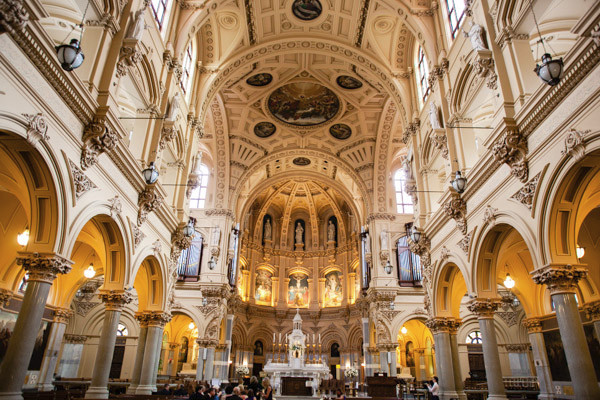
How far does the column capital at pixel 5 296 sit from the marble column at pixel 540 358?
1996 centimetres

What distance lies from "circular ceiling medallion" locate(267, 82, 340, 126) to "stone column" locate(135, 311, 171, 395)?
16.5 metres

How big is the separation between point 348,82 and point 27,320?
832 inches

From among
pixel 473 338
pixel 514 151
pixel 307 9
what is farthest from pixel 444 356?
pixel 307 9

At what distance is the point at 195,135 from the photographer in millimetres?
18359

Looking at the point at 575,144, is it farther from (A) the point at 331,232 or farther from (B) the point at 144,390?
(A) the point at 331,232

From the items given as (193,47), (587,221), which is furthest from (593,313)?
(193,47)

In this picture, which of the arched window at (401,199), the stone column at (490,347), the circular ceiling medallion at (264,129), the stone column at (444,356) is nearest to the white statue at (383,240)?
the arched window at (401,199)

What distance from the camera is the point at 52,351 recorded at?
18.4 m

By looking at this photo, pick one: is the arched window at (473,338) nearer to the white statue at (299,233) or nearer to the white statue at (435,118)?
the white statue at (435,118)

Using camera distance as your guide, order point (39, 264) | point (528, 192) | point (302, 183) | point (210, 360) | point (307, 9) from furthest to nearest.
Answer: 1. point (302, 183)
2. point (210, 360)
3. point (307, 9)
4. point (528, 192)
5. point (39, 264)

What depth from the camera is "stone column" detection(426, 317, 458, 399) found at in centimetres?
1394

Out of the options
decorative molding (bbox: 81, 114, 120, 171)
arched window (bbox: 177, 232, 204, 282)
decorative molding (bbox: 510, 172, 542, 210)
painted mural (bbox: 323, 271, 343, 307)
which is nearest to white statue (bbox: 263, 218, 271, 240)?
painted mural (bbox: 323, 271, 343, 307)

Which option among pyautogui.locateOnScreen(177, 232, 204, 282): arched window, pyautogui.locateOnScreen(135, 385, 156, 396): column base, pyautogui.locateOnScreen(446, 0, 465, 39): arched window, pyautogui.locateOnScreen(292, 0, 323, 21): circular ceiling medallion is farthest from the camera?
pyautogui.locateOnScreen(177, 232, 204, 282): arched window

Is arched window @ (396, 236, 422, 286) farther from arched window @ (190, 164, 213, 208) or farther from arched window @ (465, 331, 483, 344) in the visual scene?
arched window @ (190, 164, 213, 208)
